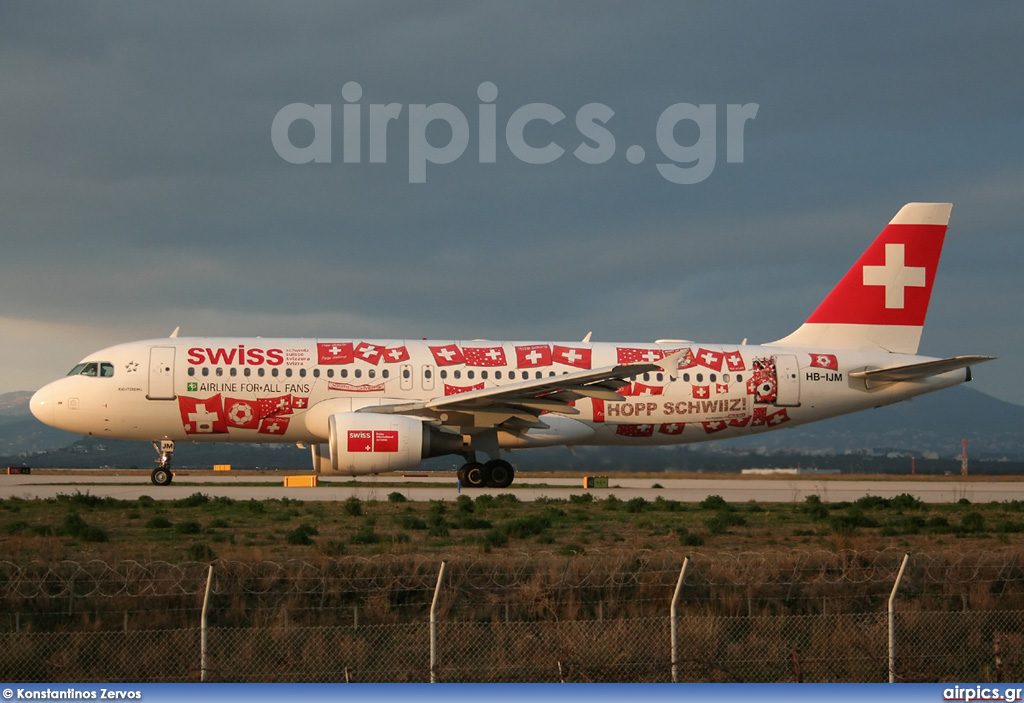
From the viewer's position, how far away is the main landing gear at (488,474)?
2836 centimetres

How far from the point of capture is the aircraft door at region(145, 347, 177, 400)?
2753 cm

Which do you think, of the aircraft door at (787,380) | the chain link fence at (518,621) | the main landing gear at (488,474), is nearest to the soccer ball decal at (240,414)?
the main landing gear at (488,474)

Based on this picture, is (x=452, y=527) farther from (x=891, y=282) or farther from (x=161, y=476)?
(x=891, y=282)

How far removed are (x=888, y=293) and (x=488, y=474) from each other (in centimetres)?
1409

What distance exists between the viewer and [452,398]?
26.4 m

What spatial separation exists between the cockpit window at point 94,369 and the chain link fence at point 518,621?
51.8ft

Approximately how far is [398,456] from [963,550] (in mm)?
→ 13287

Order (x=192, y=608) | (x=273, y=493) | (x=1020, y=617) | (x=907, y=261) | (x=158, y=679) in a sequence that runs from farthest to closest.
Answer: (x=907, y=261)
(x=273, y=493)
(x=1020, y=617)
(x=192, y=608)
(x=158, y=679)

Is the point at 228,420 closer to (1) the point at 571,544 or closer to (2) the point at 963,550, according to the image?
(1) the point at 571,544

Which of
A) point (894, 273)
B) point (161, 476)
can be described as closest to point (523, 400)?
point (161, 476)

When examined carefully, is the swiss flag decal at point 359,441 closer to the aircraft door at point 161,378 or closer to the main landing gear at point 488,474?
the main landing gear at point 488,474

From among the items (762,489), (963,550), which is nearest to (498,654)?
(963,550)

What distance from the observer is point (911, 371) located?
30.6 meters

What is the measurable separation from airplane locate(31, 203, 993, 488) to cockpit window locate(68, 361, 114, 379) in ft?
0.13
